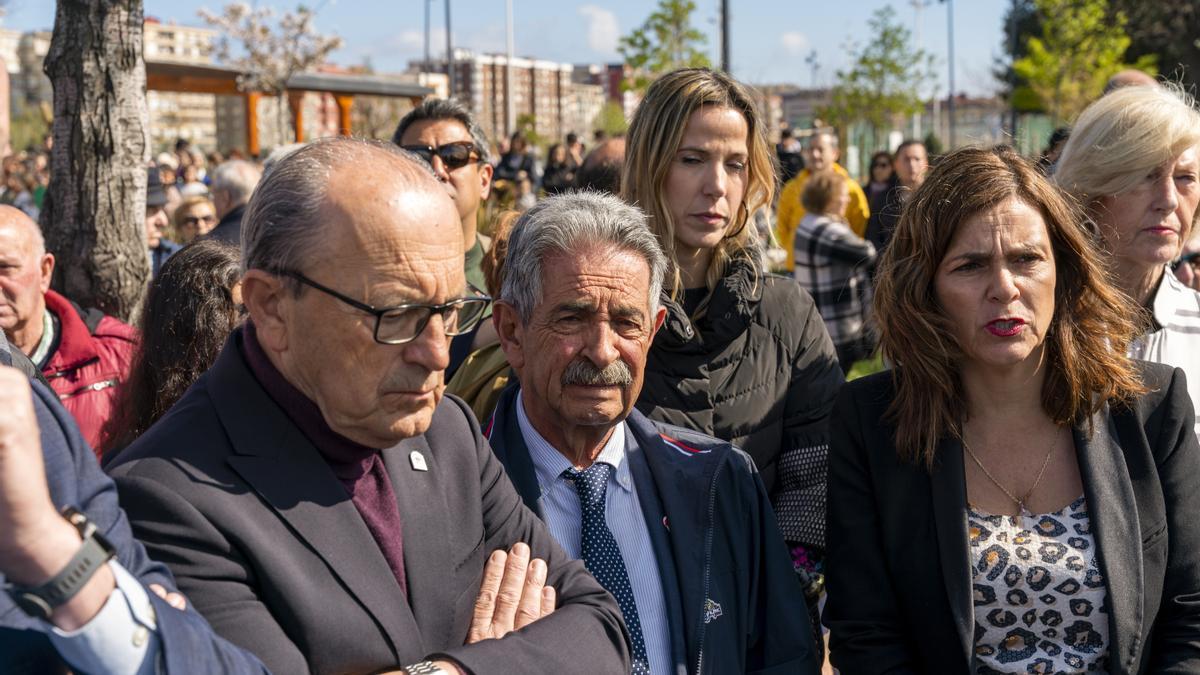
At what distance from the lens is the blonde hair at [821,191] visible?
800cm

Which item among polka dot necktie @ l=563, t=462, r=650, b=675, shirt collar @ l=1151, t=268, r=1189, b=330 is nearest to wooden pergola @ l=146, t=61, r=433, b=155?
shirt collar @ l=1151, t=268, r=1189, b=330

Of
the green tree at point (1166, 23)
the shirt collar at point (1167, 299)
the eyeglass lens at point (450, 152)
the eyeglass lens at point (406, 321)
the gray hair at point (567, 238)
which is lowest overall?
the shirt collar at point (1167, 299)

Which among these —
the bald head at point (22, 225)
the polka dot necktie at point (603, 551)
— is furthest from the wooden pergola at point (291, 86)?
the polka dot necktie at point (603, 551)

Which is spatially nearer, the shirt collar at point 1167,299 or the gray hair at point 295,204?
the gray hair at point 295,204

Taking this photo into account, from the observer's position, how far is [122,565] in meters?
1.52

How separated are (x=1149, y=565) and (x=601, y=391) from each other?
1408 mm

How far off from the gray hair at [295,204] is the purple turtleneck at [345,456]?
0.56 ft

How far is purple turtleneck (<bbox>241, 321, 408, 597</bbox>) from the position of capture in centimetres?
192

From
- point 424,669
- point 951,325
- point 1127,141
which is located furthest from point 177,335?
point 1127,141

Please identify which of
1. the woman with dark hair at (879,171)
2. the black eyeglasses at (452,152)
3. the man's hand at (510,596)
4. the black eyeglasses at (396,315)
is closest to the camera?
the black eyeglasses at (396,315)

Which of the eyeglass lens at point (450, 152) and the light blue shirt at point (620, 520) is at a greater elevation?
the eyeglass lens at point (450, 152)

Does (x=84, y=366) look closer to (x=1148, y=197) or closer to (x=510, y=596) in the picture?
(x=510, y=596)

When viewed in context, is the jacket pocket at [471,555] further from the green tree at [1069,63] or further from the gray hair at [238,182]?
the green tree at [1069,63]

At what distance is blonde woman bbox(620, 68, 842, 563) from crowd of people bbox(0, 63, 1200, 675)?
0.01 metres
